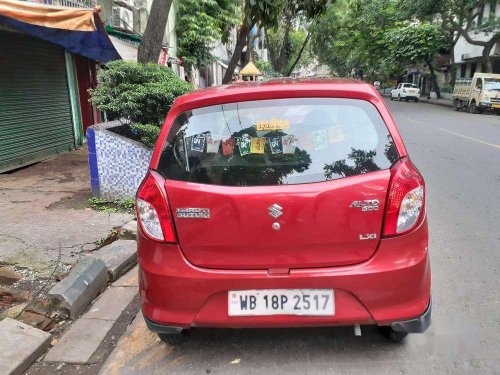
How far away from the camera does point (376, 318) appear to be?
97.7 inches

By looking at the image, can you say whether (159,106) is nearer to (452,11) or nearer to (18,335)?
(18,335)

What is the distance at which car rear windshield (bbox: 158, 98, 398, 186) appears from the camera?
254cm

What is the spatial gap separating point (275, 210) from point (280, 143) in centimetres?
40

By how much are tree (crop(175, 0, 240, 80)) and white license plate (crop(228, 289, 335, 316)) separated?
582 inches

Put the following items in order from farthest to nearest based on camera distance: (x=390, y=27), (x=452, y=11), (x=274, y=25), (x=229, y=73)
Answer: (x=390, y=27)
(x=452, y=11)
(x=229, y=73)
(x=274, y=25)

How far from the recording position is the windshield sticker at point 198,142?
2.65 metres

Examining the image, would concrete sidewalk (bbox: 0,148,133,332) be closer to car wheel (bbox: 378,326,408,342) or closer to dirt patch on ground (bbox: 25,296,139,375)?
dirt patch on ground (bbox: 25,296,139,375)

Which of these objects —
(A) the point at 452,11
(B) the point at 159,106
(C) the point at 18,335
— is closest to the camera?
(C) the point at 18,335

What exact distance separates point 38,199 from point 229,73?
5963mm

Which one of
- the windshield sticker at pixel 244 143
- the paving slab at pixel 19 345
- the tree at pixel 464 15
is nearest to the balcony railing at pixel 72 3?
the paving slab at pixel 19 345

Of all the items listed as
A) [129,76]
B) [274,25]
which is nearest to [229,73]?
[274,25]

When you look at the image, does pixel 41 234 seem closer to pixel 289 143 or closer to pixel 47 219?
pixel 47 219

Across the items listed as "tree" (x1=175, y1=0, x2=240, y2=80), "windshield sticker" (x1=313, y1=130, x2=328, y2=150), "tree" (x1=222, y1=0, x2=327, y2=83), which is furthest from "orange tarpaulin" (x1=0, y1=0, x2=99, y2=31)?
"tree" (x1=175, y1=0, x2=240, y2=80)

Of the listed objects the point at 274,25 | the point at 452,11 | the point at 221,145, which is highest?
the point at 452,11
